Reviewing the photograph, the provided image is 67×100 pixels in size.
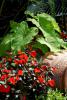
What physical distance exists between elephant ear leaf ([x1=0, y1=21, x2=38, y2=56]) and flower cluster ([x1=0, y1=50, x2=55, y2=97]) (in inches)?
26.0

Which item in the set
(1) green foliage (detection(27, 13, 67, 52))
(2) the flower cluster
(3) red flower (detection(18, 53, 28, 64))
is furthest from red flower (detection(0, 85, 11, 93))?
(1) green foliage (detection(27, 13, 67, 52))

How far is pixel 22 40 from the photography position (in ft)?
18.2

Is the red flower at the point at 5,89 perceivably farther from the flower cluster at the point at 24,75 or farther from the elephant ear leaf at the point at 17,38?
the elephant ear leaf at the point at 17,38

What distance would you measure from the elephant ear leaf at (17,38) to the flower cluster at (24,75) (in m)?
0.66

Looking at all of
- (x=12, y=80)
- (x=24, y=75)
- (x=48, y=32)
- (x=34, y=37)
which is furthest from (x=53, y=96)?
(x=48, y=32)

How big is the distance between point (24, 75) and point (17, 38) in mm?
1277

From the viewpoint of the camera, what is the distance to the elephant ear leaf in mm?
5473

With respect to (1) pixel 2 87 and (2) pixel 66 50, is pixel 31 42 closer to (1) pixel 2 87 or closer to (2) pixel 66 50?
(2) pixel 66 50

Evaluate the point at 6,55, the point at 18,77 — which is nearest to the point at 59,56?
the point at 6,55

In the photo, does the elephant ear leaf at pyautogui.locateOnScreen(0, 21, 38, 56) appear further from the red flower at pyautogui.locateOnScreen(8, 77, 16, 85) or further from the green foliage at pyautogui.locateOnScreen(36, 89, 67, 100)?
the red flower at pyautogui.locateOnScreen(8, 77, 16, 85)

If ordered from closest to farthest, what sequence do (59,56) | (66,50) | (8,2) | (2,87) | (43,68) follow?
(2,87) → (43,68) → (59,56) → (66,50) → (8,2)

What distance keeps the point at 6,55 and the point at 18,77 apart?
1024mm

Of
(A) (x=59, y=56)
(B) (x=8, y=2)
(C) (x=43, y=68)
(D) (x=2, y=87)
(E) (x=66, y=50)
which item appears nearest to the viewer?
(D) (x=2, y=87)

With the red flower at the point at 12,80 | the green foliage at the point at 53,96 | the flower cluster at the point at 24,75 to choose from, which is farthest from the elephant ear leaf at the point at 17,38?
the red flower at the point at 12,80
